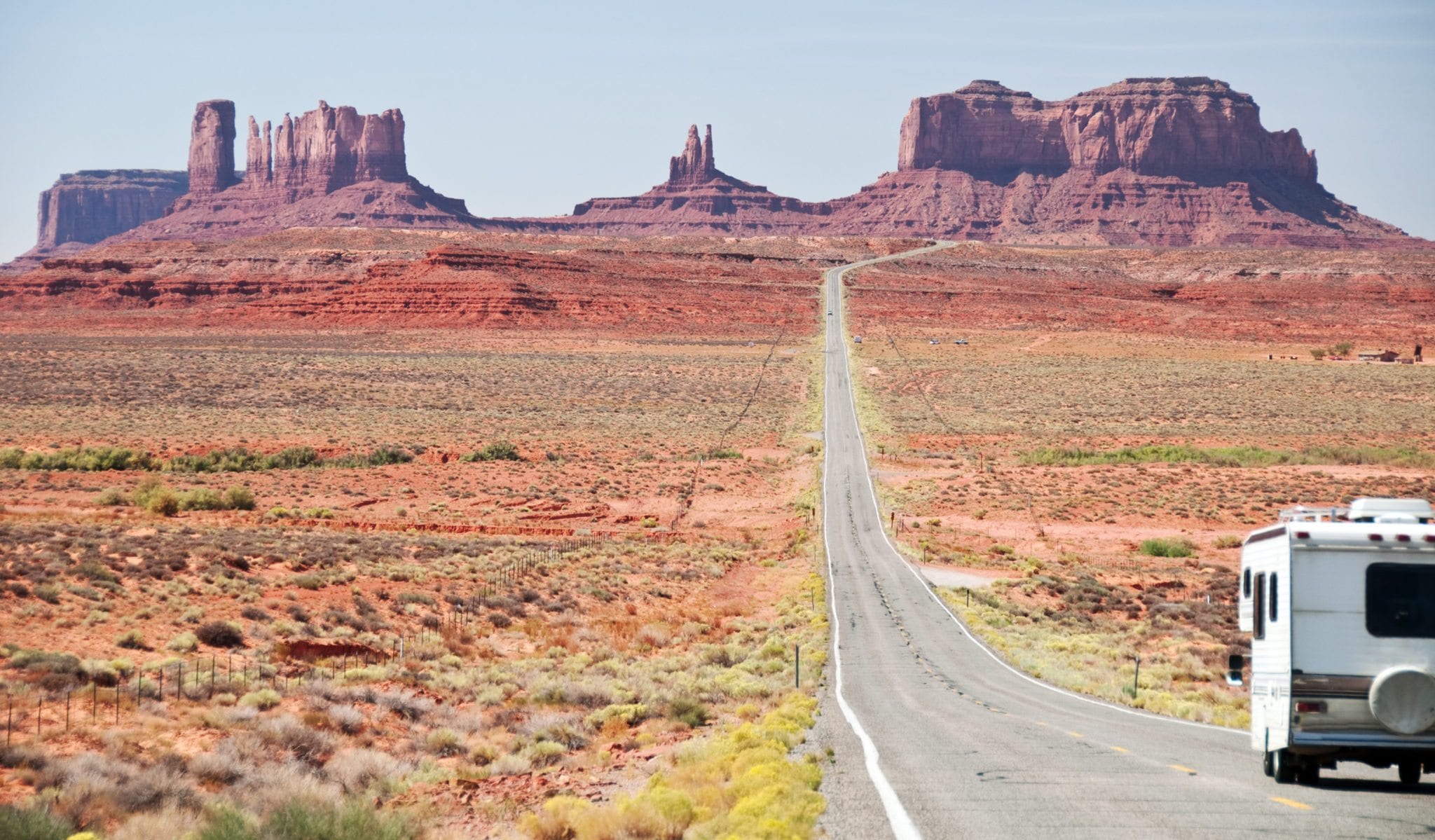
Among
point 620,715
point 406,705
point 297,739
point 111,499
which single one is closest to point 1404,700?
point 620,715

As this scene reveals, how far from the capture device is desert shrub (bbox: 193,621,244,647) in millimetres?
20312

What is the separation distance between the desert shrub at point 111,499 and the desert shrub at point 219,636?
2333 cm

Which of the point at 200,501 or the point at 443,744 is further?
the point at 200,501

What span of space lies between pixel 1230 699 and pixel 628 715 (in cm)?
927

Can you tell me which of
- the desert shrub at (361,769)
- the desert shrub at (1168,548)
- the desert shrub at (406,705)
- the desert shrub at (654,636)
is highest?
the desert shrub at (361,769)

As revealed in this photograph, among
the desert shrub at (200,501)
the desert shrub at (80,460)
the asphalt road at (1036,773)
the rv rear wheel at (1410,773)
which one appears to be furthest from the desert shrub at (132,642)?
the desert shrub at (80,460)

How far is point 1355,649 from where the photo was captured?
1032cm

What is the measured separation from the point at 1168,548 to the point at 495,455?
31076mm

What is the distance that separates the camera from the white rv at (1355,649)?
10094 mm

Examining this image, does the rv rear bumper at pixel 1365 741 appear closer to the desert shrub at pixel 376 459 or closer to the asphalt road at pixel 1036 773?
the asphalt road at pixel 1036 773

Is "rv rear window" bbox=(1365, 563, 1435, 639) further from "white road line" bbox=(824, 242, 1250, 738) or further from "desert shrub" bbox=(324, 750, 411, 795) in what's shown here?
"desert shrub" bbox=(324, 750, 411, 795)

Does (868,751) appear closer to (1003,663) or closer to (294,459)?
(1003,663)

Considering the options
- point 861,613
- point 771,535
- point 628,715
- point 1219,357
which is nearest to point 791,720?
point 628,715

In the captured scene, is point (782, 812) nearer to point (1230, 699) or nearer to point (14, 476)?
point (1230, 699)
